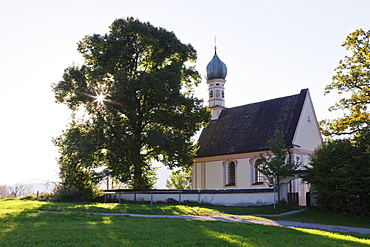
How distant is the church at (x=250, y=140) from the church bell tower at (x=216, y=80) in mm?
2403

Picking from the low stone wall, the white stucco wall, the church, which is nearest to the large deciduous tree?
the low stone wall

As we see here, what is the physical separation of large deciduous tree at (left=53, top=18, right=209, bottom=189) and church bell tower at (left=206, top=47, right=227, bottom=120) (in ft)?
31.7

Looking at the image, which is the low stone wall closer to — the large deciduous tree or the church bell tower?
the large deciduous tree

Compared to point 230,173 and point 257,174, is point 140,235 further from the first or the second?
point 230,173

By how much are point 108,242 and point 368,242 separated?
7.55 m

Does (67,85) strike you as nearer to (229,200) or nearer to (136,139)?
(136,139)

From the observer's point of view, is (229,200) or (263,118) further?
(263,118)

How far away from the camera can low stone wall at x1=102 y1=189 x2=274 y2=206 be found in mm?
25062

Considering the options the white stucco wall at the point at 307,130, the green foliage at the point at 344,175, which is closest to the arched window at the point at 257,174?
the white stucco wall at the point at 307,130

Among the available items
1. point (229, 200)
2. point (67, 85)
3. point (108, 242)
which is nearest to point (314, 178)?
point (229, 200)

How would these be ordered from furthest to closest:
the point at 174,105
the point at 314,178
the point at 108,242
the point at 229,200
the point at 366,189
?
the point at 174,105
the point at 229,200
the point at 314,178
the point at 366,189
the point at 108,242

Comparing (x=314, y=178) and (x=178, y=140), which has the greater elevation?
(x=178, y=140)

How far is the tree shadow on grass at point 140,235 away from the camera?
32.8 ft

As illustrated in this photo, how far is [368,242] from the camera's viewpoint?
1170cm
